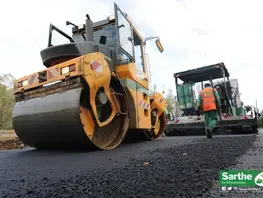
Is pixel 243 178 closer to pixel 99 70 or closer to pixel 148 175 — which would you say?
pixel 148 175

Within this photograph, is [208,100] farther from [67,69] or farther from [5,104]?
[5,104]

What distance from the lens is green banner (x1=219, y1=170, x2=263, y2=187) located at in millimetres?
1503

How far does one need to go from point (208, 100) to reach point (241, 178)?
4.15m

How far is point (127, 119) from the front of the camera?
391 centimetres

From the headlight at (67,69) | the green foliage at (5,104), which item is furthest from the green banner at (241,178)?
the green foliage at (5,104)

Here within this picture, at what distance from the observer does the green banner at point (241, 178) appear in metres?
1.50

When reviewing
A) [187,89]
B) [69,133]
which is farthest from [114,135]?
[187,89]

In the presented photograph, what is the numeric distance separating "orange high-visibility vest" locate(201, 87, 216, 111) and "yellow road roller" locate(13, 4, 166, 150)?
5.40 feet

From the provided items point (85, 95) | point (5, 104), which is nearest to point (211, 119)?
point (85, 95)

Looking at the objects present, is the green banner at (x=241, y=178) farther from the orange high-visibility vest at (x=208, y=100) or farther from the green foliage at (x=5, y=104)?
the green foliage at (x=5, y=104)

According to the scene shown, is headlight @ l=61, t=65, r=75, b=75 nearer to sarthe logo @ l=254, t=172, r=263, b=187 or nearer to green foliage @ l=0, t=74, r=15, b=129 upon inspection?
sarthe logo @ l=254, t=172, r=263, b=187

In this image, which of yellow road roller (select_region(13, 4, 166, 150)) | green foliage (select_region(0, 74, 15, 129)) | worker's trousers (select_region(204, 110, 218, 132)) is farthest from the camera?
green foliage (select_region(0, 74, 15, 129))

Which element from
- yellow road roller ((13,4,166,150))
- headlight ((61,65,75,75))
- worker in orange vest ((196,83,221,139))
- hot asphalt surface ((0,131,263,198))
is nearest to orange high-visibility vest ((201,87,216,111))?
worker in orange vest ((196,83,221,139))

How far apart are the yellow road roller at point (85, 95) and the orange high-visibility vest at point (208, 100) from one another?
1.65 metres
